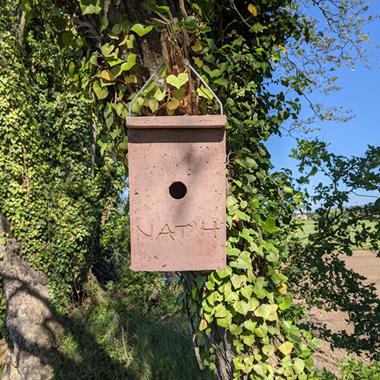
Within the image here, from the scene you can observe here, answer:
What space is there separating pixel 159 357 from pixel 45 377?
189cm

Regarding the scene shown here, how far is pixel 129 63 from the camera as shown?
5.83 feet

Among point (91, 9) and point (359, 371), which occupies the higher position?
point (91, 9)

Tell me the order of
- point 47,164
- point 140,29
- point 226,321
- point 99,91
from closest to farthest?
point 140,29 → point 99,91 → point 226,321 → point 47,164

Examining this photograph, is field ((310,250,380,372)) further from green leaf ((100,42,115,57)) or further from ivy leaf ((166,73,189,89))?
green leaf ((100,42,115,57))

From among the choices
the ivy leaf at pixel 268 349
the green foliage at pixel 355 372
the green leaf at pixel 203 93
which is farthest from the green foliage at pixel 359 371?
the green leaf at pixel 203 93

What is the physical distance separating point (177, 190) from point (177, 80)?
0.44 metres

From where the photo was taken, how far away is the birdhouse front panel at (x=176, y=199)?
154cm

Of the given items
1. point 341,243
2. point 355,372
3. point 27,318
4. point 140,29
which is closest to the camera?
point 140,29

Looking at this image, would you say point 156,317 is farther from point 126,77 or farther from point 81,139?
point 126,77

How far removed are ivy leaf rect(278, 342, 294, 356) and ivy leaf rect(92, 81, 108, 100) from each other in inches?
60.6

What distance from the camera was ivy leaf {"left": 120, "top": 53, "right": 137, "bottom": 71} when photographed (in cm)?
176

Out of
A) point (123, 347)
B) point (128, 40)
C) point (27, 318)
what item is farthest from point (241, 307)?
point (27, 318)

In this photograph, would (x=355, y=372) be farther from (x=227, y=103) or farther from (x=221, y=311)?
(x=227, y=103)

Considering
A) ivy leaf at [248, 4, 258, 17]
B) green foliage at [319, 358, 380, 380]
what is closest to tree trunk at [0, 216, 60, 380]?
green foliage at [319, 358, 380, 380]
